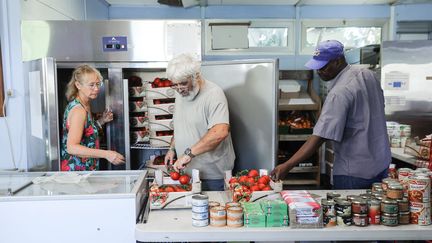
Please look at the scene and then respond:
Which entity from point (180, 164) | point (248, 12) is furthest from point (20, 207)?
point (248, 12)

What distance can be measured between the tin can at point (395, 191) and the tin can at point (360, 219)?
15 centimetres

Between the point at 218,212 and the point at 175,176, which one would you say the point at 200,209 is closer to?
the point at 218,212

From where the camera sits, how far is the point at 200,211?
1.55 m

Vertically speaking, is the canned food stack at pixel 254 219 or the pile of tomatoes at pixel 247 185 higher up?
the pile of tomatoes at pixel 247 185

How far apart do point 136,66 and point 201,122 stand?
2.94ft

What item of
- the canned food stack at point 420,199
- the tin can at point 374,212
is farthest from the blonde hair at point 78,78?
the canned food stack at point 420,199

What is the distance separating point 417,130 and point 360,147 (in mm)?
2575

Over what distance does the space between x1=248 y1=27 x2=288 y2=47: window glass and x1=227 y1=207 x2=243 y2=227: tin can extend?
418 cm

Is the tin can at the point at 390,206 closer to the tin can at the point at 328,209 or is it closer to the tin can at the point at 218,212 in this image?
the tin can at the point at 328,209

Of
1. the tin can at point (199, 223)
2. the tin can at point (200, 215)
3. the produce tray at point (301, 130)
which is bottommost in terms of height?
the produce tray at point (301, 130)

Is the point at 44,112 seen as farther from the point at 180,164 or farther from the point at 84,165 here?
the point at 180,164

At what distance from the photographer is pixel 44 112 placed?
2469 mm

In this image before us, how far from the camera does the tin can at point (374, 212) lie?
1.57 meters

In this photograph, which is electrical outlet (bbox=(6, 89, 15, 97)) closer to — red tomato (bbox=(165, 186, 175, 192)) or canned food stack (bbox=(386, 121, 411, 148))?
red tomato (bbox=(165, 186, 175, 192))
